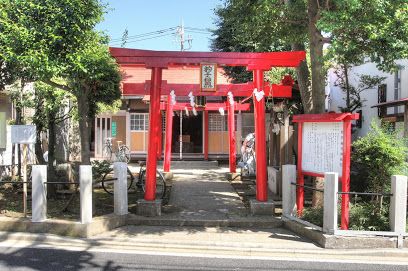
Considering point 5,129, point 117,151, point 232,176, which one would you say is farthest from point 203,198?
point 117,151

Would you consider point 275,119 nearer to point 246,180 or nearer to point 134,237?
point 246,180

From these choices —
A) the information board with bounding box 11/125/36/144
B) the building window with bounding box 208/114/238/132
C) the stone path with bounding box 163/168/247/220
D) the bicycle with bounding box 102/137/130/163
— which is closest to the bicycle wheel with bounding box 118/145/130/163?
the bicycle with bounding box 102/137/130/163

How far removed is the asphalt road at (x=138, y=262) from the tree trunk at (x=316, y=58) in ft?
14.0

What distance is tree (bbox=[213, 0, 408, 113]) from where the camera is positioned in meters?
7.27

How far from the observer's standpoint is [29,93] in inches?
489

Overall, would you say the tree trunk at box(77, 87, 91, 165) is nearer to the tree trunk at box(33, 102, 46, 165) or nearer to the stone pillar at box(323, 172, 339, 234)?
the tree trunk at box(33, 102, 46, 165)

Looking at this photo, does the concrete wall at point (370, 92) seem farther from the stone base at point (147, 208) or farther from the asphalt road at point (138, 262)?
the asphalt road at point (138, 262)

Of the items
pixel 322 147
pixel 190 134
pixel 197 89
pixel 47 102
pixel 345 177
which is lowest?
pixel 345 177

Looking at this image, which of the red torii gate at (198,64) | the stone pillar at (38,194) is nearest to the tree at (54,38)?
the red torii gate at (198,64)

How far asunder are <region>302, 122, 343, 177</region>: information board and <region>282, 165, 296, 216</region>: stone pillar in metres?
0.29

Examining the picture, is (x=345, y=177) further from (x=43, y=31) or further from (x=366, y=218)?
(x=43, y=31)

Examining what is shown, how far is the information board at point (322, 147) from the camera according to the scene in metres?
8.11

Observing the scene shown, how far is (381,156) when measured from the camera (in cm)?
805

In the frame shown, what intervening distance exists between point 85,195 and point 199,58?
3.89 m
